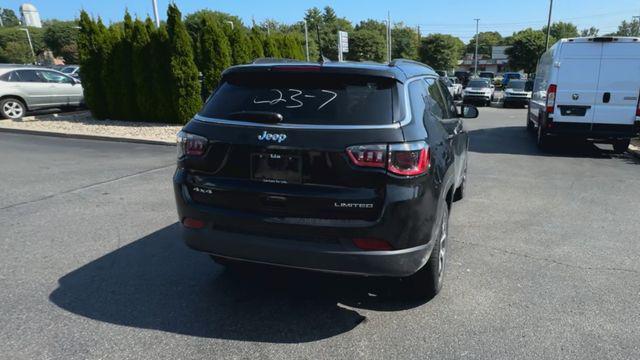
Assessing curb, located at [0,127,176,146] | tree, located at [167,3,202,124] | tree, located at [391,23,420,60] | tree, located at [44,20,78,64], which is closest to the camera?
curb, located at [0,127,176,146]

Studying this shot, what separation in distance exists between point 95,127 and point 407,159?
1201 cm

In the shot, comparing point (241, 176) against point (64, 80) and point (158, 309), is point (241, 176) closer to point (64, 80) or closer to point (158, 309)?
point (158, 309)

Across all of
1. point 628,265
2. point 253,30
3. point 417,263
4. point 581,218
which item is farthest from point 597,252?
point 253,30

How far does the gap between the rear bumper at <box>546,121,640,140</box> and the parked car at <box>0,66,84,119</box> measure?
14.7 m

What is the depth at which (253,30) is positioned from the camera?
15828 mm

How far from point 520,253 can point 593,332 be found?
1.40 metres

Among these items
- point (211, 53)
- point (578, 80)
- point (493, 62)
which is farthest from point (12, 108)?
point (493, 62)

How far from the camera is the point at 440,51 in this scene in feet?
242

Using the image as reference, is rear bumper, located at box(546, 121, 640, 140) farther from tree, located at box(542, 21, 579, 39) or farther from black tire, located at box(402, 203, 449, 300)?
tree, located at box(542, 21, 579, 39)

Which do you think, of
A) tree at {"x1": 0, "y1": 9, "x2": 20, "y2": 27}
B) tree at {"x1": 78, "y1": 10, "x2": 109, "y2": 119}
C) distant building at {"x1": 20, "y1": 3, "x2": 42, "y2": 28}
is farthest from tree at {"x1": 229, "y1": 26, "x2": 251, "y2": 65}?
tree at {"x1": 0, "y1": 9, "x2": 20, "y2": 27}

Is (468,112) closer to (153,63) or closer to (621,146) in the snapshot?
(621,146)

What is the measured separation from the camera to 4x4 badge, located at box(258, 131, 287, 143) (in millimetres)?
2814

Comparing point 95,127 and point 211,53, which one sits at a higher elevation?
point 211,53

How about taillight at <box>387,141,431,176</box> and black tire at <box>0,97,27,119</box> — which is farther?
black tire at <box>0,97,27,119</box>
